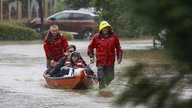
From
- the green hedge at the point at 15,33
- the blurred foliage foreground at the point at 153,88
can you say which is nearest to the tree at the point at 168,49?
the blurred foliage foreground at the point at 153,88

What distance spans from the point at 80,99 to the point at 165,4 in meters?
11.3

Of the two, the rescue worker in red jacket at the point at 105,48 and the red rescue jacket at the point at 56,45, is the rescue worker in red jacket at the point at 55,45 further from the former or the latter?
the rescue worker in red jacket at the point at 105,48

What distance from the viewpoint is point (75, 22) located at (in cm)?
4725

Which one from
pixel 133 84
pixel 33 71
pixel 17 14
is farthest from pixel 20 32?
pixel 133 84

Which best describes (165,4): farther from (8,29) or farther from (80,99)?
(8,29)

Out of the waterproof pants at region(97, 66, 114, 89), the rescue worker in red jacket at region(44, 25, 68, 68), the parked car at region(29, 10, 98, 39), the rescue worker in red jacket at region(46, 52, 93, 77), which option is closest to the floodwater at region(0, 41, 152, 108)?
the waterproof pants at region(97, 66, 114, 89)

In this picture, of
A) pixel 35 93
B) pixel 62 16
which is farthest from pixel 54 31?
pixel 62 16

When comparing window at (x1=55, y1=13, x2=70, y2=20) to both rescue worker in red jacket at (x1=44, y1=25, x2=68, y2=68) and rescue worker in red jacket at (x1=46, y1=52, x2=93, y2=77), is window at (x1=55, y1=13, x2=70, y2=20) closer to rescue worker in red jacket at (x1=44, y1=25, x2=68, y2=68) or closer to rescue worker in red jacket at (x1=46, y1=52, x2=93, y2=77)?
rescue worker in red jacket at (x1=44, y1=25, x2=68, y2=68)

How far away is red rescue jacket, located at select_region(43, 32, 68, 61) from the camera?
18484 mm

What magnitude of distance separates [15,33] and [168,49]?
40837mm

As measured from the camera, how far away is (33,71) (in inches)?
884

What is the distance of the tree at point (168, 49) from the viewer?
341 cm

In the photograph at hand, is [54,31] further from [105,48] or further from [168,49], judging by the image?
[168,49]

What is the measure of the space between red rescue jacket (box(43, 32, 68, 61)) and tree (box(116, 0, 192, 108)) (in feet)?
47.8
